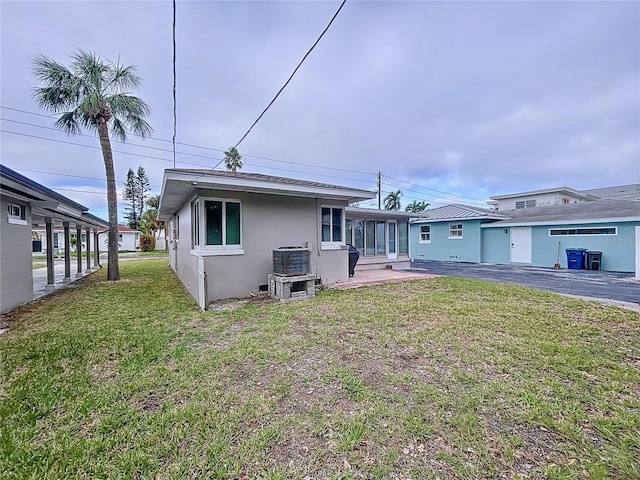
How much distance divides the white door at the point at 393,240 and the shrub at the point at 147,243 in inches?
1070

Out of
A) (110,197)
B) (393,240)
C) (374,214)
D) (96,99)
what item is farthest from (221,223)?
(393,240)

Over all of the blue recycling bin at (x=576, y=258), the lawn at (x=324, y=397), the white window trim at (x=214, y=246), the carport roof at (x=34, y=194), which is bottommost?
the lawn at (x=324, y=397)

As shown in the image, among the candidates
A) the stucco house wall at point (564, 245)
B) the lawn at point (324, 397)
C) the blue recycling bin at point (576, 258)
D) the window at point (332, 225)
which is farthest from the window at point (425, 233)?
the lawn at point (324, 397)

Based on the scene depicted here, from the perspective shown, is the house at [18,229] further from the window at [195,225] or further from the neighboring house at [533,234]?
the neighboring house at [533,234]

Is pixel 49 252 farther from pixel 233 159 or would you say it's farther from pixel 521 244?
pixel 521 244

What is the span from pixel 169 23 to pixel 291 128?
1002cm

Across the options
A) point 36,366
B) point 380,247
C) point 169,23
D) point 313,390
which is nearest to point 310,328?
point 313,390

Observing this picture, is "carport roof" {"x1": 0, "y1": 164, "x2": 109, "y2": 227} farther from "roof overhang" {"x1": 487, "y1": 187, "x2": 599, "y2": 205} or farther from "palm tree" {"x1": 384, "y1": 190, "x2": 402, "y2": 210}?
"palm tree" {"x1": 384, "y1": 190, "x2": 402, "y2": 210}

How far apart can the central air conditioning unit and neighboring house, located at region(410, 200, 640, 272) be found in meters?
12.1

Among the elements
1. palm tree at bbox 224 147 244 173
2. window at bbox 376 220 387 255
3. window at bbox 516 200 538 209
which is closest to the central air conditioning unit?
window at bbox 376 220 387 255

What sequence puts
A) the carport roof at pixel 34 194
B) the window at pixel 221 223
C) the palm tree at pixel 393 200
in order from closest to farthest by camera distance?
1. the carport roof at pixel 34 194
2. the window at pixel 221 223
3. the palm tree at pixel 393 200

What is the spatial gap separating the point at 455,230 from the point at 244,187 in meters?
15.9

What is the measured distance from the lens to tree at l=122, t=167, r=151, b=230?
45.0 metres

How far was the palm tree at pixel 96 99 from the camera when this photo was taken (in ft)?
29.9
